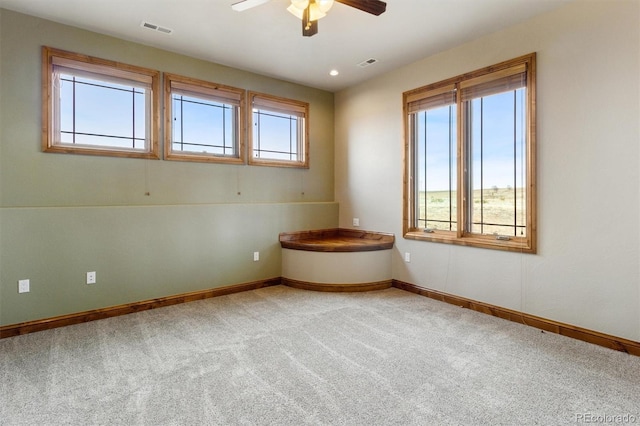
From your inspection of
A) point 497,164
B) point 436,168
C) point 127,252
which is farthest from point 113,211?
point 497,164

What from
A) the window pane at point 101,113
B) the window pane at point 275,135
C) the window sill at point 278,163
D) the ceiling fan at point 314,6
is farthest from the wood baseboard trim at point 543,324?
the window pane at point 101,113

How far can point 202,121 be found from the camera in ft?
13.8

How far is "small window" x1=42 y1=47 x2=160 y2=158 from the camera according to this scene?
324cm

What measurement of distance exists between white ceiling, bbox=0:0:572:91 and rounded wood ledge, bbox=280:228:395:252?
2218mm

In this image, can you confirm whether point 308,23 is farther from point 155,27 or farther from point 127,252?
point 127,252

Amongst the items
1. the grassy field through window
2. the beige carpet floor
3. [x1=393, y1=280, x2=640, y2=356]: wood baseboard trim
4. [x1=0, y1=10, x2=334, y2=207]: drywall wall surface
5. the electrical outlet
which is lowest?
the beige carpet floor

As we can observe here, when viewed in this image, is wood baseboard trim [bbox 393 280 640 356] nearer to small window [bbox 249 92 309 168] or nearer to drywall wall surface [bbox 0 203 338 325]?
drywall wall surface [bbox 0 203 338 325]

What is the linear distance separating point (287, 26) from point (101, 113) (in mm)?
2089

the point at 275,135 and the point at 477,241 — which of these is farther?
the point at 275,135

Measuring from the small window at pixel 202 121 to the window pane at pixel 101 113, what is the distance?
0.30 m

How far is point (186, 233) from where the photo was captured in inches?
155

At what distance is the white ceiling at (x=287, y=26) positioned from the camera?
9.65 ft

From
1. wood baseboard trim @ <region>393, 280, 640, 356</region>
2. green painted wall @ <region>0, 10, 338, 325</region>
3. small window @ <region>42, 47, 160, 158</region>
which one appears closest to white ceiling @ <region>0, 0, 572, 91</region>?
green painted wall @ <region>0, 10, 338, 325</region>

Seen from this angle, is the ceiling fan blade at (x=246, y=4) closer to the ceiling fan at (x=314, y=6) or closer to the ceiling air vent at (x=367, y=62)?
the ceiling fan at (x=314, y=6)
